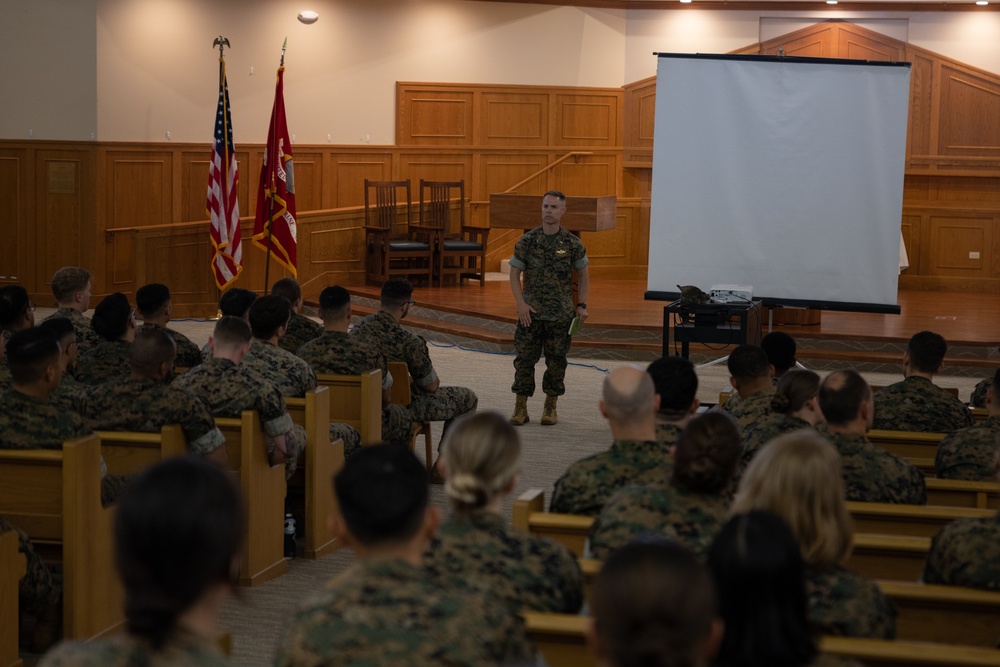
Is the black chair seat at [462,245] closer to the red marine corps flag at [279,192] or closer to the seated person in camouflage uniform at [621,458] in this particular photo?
the red marine corps flag at [279,192]

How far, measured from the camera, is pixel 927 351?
204 inches

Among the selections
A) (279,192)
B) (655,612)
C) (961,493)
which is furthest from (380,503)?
(279,192)

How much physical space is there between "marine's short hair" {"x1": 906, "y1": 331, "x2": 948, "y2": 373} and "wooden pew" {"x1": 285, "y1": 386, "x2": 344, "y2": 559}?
2.49m

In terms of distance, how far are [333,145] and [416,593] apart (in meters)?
12.3

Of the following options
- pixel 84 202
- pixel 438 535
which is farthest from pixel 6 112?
pixel 438 535

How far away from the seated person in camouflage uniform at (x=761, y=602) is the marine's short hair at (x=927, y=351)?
3.54m

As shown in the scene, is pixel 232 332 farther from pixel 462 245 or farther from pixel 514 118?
pixel 514 118

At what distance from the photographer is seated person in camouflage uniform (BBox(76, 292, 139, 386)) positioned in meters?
5.42

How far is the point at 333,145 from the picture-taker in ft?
45.5

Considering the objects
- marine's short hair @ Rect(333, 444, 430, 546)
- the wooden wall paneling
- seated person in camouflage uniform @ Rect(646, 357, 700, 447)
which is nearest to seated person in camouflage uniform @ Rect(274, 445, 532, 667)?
marine's short hair @ Rect(333, 444, 430, 546)

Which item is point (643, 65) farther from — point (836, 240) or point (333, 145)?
point (836, 240)

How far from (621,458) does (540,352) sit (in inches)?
178

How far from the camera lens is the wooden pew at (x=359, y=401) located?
5.71 metres

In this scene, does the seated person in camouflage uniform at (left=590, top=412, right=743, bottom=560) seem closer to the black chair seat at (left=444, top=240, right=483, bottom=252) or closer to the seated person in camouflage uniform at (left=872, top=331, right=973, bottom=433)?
the seated person in camouflage uniform at (left=872, top=331, right=973, bottom=433)
